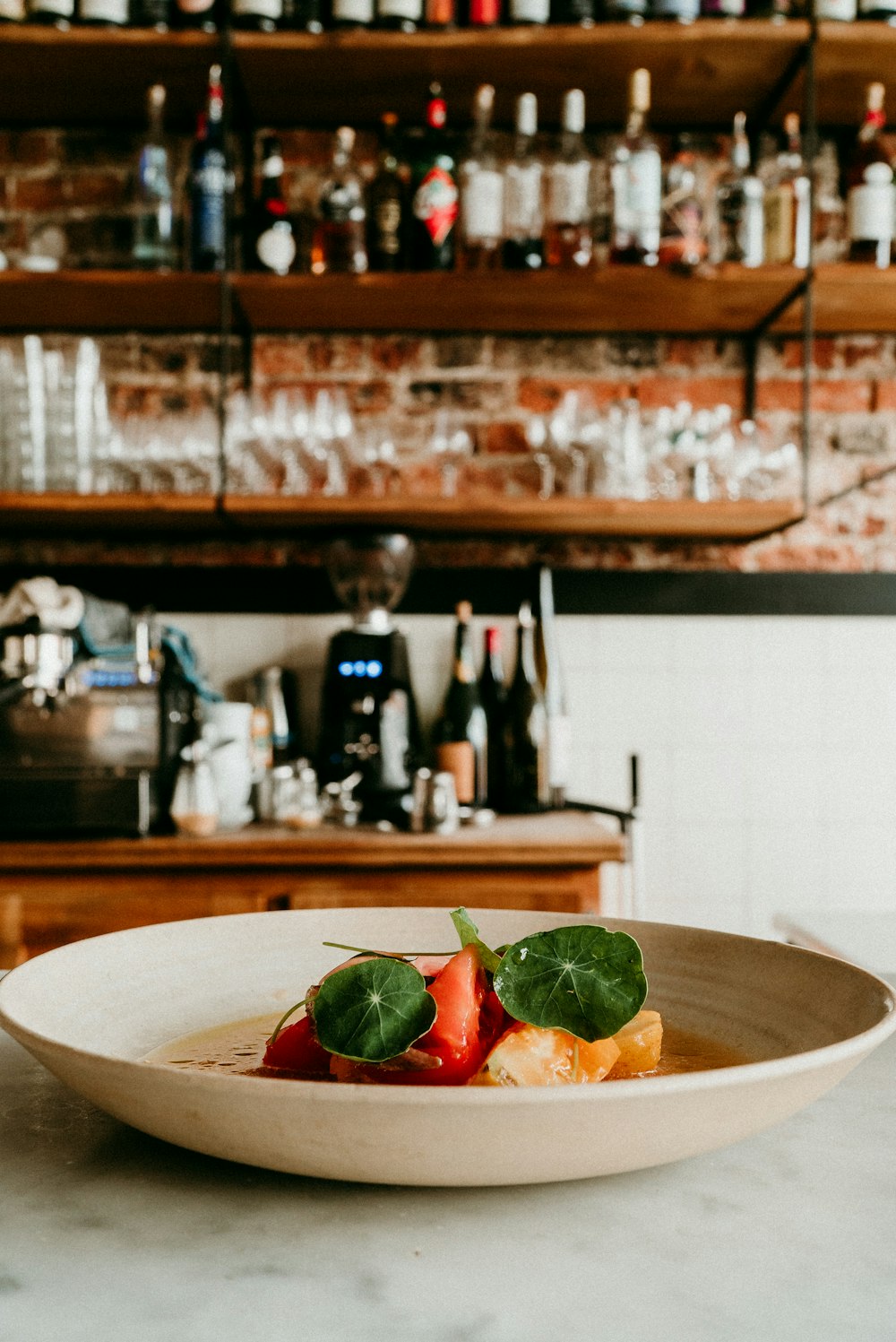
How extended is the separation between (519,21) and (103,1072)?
2.32 meters

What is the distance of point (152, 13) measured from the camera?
7.37 feet

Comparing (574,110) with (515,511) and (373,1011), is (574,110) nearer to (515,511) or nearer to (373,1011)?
(515,511)

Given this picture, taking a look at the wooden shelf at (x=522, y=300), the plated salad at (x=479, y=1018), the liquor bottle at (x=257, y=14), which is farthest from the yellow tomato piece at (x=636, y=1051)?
the liquor bottle at (x=257, y=14)

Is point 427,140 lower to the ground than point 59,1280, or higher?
higher

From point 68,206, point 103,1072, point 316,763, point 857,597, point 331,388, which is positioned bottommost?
point 316,763

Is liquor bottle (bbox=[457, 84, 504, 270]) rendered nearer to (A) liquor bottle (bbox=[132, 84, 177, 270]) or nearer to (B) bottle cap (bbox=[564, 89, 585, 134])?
(B) bottle cap (bbox=[564, 89, 585, 134])

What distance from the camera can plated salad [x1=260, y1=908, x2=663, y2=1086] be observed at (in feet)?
1.56

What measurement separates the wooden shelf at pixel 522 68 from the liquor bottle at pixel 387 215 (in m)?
0.14

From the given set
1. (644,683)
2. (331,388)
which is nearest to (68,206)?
(331,388)

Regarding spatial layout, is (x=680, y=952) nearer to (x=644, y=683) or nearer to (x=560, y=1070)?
(x=560, y=1070)

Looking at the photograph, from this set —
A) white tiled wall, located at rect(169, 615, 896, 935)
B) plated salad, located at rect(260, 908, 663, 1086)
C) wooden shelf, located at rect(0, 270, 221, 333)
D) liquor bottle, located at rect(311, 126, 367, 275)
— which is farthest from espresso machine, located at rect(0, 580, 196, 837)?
plated salad, located at rect(260, 908, 663, 1086)

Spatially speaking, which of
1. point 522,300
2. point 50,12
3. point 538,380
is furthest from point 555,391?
point 50,12

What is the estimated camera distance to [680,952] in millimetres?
A: 699

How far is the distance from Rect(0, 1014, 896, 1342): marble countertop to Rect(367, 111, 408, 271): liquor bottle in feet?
6.95
